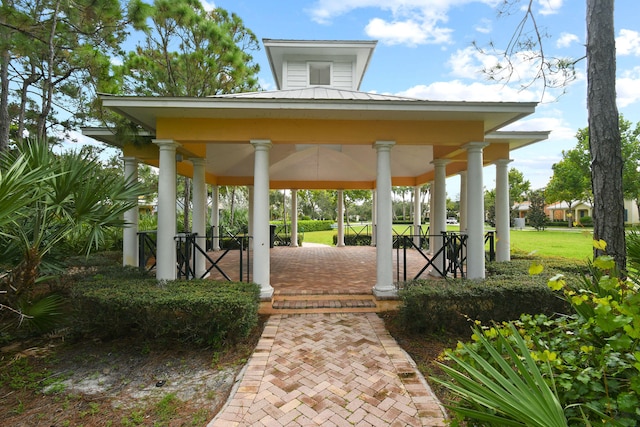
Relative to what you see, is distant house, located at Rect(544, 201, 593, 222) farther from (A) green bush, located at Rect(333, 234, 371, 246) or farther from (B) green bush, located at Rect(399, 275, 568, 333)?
(B) green bush, located at Rect(399, 275, 568, 333)

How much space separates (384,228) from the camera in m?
5.73

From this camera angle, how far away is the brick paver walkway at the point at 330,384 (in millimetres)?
2732

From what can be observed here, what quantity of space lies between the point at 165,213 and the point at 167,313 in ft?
7.26

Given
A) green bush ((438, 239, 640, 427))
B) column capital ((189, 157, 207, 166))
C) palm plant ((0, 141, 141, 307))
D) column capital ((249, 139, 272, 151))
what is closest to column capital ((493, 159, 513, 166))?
column capital ((249, 139, 272, 151))

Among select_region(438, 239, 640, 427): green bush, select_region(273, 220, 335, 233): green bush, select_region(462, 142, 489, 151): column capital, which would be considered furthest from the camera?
select_region(273, 220, 335, 233): green bush

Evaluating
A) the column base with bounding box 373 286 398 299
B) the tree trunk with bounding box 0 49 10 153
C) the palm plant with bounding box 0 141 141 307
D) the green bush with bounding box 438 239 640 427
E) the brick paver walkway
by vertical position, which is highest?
the tree trunk with bounding box 0 49 10 153

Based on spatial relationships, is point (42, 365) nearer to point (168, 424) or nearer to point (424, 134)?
point (168, 424)

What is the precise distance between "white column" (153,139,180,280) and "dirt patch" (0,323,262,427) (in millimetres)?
1494

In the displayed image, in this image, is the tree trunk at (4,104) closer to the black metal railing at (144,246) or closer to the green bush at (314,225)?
the black metal railing at (144,246)

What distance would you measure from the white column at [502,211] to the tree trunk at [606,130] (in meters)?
3.76

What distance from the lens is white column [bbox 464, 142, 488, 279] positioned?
5.88 meters

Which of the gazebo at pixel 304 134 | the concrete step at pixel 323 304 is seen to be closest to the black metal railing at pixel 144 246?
the gazebo at pixel 304 134

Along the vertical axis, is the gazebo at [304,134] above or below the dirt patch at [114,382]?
above

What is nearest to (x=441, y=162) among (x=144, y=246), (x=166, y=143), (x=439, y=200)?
(x=439, y=200)
